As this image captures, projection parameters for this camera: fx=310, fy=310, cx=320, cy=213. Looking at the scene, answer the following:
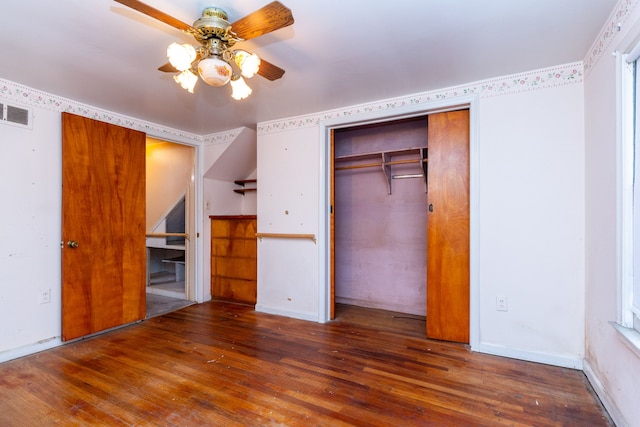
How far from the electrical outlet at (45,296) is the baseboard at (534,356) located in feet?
11.6

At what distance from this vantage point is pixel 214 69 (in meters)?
1.56

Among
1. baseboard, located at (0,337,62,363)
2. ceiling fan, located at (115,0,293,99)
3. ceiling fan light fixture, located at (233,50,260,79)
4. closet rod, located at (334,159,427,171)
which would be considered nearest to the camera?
ceiling fan, located at (115,0,293,99)

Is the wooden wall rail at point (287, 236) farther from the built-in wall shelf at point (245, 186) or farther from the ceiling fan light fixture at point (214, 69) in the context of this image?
the ceiling fan light fixture at point (214, 69)

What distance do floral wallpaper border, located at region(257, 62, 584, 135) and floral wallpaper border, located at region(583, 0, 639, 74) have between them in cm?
12

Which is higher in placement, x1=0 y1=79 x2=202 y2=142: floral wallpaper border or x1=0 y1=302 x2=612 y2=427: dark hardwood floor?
x1=0 y1=79 x2=202 y2=142: floral wallpaper border

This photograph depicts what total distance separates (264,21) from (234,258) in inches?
122

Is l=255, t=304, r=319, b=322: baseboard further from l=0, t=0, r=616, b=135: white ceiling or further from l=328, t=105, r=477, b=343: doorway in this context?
l=0, t=0, r=616, b=135: white ceiling

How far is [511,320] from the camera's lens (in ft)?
7.79

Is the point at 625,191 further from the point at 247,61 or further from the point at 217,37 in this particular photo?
the point at 217,37

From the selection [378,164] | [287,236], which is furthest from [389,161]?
[287,236]

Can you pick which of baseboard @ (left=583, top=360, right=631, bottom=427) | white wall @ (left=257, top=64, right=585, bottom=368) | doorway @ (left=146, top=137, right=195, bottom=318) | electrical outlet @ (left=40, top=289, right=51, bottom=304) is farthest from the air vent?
baseboard @ (left=583, top=360, right=631, bottom=427)

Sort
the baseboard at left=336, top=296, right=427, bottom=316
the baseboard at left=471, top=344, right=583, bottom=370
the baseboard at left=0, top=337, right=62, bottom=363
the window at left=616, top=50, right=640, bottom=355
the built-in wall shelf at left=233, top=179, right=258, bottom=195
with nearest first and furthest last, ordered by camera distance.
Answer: the window at left=616, top=50, right=640, bottom=355 < the baseboard at left=471, top=344, right=583, bottom=370 < the baseboard at left=0, top=337, right=62, bottom=363 < the baseboard at left=336, top=296, right=427, bottom=316 < the built-in wall shelf at left=233, top=179, right=258, bottom=195

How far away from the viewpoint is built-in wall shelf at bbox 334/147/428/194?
3.24m

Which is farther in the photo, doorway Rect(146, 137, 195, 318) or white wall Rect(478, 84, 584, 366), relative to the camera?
doorway Rect(146, 137, 195, 318)
